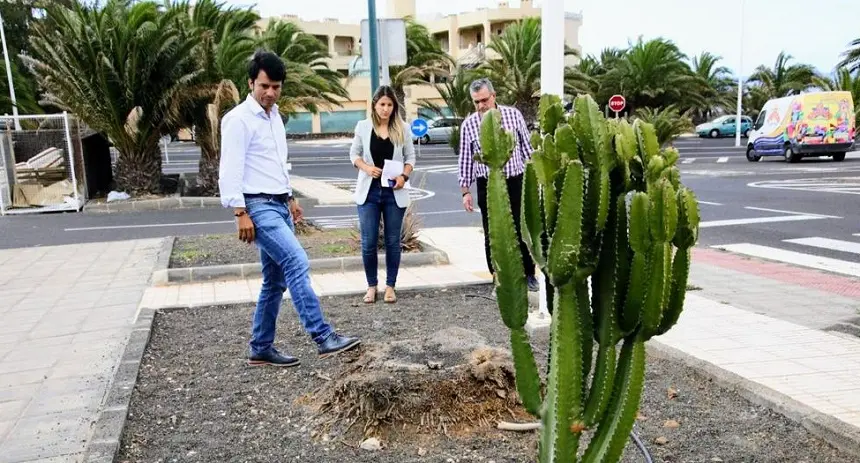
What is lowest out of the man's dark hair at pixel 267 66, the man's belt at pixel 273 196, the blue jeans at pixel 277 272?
the blue jeans at pixel 277 272

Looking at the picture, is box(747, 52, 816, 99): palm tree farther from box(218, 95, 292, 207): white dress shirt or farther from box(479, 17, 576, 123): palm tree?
box(218, 95, 292, 207): white dress shirt

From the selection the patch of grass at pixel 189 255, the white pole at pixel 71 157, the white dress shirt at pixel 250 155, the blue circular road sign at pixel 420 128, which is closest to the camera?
the white dress shirt at pixel 250 155

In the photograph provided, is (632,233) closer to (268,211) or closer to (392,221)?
(268,211)

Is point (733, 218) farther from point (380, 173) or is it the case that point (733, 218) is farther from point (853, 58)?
point (853, 58)

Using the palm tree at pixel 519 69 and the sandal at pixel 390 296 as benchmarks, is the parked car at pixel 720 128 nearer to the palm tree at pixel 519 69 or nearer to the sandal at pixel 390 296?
the palm tree at pixel 519 69

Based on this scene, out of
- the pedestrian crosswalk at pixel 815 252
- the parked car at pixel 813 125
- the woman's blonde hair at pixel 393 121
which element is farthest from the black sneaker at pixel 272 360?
the parked car at pixel 813 125

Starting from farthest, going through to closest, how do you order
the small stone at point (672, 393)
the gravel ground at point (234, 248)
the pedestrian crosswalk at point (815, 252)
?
1. the gravel ground at point (234, 248)
2. the pedestrian crosswalk at point (815, 252)
3. the small stone at point (672, 393)

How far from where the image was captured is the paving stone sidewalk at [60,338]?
3.61m

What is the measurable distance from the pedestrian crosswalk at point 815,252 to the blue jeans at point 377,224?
483cm

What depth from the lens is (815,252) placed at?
848 cm

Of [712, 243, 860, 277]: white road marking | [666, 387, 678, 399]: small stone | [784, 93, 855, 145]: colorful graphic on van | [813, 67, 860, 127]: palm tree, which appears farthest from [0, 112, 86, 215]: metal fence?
[813, 67, 860, 127]: palm tree

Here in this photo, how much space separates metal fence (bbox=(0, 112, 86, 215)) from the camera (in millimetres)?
14359

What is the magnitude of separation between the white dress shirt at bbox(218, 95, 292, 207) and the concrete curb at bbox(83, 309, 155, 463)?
1211 mm

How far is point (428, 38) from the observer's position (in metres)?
38.6
